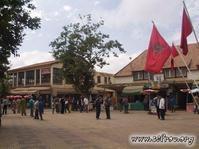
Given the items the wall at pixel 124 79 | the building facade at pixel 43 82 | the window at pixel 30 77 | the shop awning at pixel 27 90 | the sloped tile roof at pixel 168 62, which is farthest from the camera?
the window at pixel 30 77

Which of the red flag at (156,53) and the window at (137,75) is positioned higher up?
the window at (137,75)

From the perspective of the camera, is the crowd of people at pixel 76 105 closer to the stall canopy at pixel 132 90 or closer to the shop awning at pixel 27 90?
the stall canopy at pixel 132 90

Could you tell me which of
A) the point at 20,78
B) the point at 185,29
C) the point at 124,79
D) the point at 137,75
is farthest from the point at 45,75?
→ the point at 185,29

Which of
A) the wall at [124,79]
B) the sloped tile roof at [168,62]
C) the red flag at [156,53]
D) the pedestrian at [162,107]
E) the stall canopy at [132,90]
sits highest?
the sloped tile roof at [168,62]

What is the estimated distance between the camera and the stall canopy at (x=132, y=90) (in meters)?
48.4

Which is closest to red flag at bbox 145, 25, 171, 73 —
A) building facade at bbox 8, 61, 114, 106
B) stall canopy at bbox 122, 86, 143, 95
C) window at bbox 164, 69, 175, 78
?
stall canopy at bbox 122, 86, 143, 95

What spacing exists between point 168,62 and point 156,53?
1021 inches

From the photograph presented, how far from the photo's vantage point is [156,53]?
82.4 ft

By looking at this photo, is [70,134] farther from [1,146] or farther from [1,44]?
[1,44]

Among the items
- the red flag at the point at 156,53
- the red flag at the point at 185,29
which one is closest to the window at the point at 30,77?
the red flag at the point at 156,53

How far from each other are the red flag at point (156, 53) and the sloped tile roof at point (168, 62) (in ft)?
71.4

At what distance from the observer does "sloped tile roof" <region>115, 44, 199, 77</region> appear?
4788cm

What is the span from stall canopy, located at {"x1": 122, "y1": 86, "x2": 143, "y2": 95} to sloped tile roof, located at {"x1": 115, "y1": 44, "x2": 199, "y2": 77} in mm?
4319

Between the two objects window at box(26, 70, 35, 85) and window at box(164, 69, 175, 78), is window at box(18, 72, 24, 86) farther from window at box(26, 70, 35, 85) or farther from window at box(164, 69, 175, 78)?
window at box(164, 69, 175, 78)
